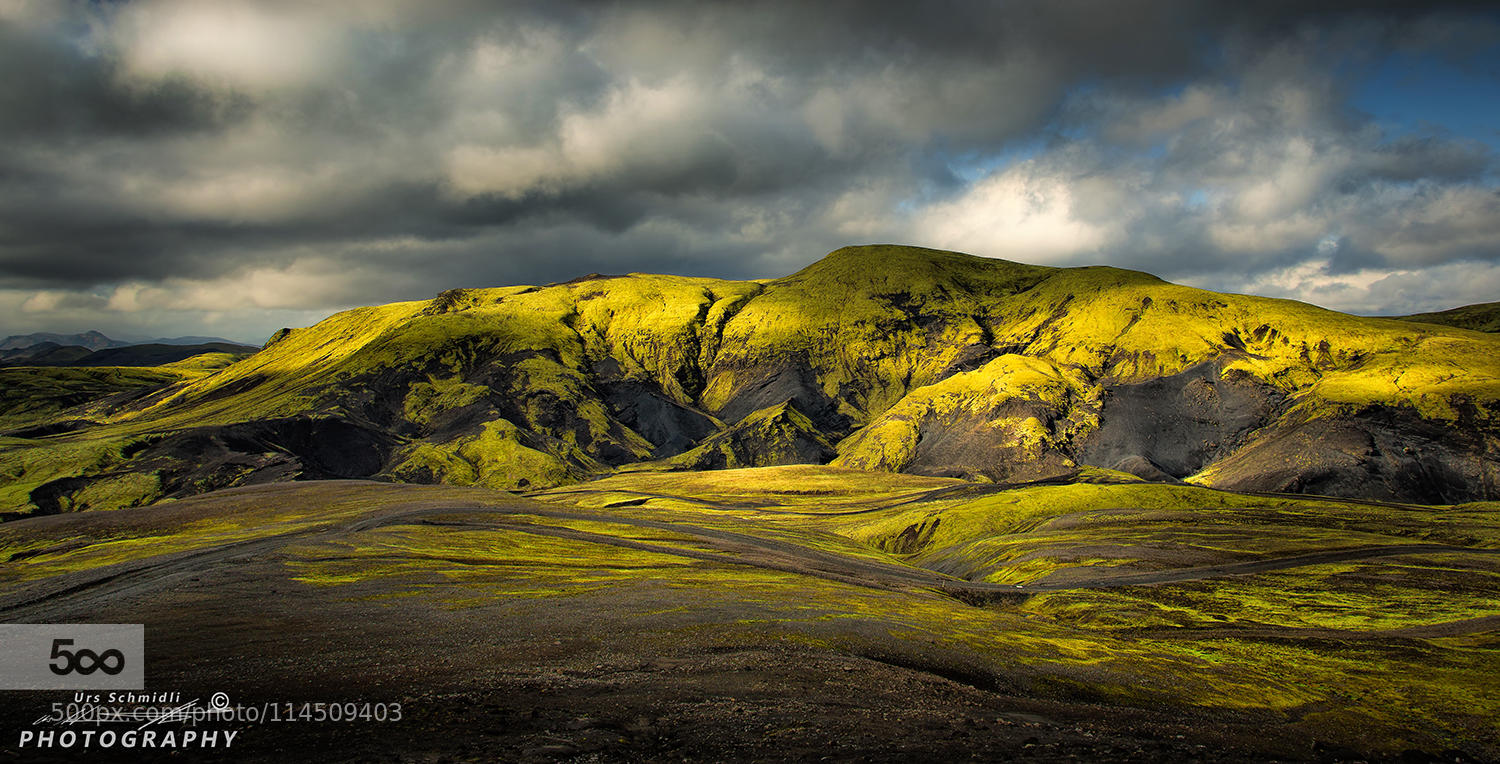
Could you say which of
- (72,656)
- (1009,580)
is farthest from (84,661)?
(1009,580)

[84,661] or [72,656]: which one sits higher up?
[72,656]

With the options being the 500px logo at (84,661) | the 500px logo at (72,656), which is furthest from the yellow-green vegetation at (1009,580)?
the 500px logo at (84,661)

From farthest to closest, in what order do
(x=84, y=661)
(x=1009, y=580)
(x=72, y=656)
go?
(x=1009, y=580), (x=84, y=661), (x=72, y=656)

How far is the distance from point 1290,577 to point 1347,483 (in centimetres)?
12446

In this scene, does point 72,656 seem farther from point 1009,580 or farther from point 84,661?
point 1009,580

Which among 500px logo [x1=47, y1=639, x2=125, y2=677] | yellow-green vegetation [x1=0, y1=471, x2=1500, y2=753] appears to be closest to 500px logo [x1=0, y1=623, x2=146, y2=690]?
500px logo [x1=47, y1=639, x2=125, y2=677]

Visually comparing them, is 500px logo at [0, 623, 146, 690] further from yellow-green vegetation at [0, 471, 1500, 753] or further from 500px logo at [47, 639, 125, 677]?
yellow-green vegetation at [0, 471, 1500, 753]

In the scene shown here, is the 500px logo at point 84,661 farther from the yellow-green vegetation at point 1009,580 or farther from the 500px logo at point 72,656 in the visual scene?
the yellow-green vegetation at point 1009,580

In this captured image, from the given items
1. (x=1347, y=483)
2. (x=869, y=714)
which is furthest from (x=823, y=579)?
(x=1347, y=483)

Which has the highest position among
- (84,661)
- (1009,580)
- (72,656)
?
(72,656)

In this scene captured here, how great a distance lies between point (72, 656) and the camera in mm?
35500

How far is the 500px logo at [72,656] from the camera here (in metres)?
30.8

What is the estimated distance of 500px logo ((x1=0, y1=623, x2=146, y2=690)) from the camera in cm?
3075

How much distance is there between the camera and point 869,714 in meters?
31.6
